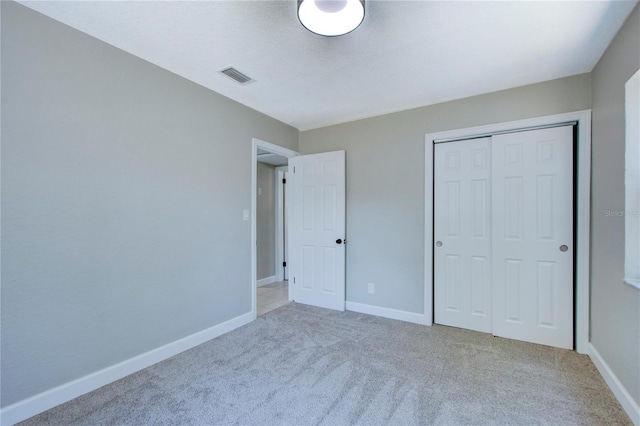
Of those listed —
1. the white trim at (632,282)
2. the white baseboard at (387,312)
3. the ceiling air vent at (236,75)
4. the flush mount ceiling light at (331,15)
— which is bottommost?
the white baseboard at (387,312)

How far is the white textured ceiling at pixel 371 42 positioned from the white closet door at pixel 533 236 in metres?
0.64

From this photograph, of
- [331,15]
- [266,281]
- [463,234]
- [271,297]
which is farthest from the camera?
[266,281]

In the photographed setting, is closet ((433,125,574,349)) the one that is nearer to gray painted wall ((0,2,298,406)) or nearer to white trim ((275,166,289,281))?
gray painted wall ((0,2,298,406))

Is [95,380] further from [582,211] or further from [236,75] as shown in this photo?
[582,211]

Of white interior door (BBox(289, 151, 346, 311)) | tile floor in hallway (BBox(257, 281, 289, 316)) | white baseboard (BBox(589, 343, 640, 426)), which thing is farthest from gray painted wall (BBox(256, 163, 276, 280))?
white baseboard (BBox(589, 343, 640, 426))

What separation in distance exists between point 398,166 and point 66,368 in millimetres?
Result: 3357

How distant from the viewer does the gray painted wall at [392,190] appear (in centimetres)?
296

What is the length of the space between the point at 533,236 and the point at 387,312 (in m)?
1.70

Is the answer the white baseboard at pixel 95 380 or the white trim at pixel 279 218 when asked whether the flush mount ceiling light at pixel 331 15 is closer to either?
the white baseboard at pixel 95 380

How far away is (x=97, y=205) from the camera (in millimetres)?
1999

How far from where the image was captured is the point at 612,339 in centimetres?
196

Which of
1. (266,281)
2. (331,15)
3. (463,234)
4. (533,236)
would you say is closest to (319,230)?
(463,234)

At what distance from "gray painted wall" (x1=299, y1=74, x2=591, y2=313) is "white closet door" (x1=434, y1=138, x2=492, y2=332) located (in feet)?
0.60

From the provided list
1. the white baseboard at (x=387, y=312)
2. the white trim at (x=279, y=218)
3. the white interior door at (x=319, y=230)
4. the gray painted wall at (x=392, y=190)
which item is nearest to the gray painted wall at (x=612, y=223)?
the gray painted wall at (x=392, y=190)
